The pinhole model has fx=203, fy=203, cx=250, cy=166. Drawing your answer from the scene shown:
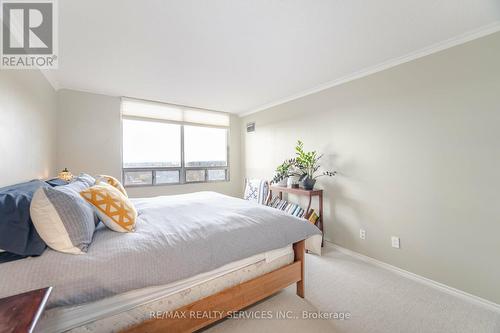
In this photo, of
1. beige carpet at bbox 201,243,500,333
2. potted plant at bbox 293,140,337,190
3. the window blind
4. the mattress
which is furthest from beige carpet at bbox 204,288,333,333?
the window blind

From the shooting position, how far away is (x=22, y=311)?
685 mm

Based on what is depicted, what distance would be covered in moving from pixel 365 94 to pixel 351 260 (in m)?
2.14

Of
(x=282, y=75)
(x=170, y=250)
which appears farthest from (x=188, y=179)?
(x=170, y=250)

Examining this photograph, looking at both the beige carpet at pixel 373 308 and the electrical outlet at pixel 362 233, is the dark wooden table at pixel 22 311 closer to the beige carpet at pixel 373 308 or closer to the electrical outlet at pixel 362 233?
the beige carpet at pixel 373 308

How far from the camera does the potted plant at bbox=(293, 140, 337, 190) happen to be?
3058mm

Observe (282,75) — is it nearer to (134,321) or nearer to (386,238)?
(386,238)

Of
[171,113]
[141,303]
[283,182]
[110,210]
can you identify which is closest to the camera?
[141,303]

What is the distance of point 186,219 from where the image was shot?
67.7 inches

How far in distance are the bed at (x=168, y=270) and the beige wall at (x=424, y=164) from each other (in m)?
1.12

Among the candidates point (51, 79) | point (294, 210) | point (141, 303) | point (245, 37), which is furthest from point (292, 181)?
point (51, 79)

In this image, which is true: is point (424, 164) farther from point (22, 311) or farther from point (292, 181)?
point (22, 311)

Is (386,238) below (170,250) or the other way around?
below

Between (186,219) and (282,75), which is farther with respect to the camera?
(282,75)

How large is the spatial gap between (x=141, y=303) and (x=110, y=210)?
640mm
